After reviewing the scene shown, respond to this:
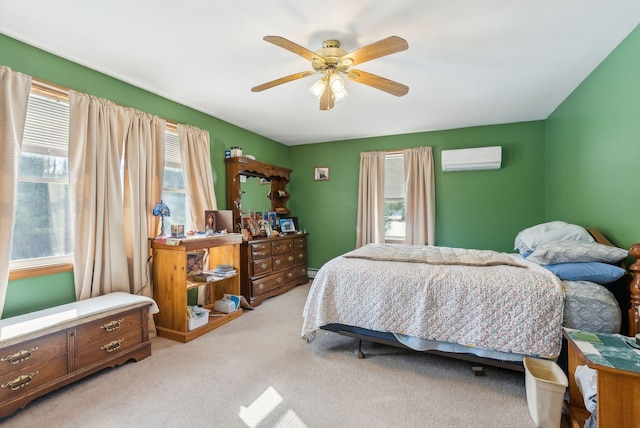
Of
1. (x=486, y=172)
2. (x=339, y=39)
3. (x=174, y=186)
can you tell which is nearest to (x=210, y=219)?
(x=174, y=186)

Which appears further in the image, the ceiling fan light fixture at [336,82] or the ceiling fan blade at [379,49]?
the ceiling fan light fixture at [336,82]

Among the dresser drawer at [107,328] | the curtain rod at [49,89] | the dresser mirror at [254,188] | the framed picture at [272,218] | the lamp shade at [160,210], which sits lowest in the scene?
the dresser drawer at [107,328]

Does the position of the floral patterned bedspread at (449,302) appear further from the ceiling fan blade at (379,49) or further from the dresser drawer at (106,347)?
the ceiling fan blade at (379,49)

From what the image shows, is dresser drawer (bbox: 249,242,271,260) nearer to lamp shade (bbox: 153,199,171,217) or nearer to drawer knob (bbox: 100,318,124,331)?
lamp shade (bbox: 153,199,171,217)

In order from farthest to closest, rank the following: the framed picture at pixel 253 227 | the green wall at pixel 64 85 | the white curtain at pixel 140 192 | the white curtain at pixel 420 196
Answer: the white curtain at pixel 420 196, the framed picture at pixel 253 227, the white curtain at pixel 140 192, the green wall at pixel 64 85

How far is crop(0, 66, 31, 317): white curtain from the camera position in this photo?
1977 millimetres

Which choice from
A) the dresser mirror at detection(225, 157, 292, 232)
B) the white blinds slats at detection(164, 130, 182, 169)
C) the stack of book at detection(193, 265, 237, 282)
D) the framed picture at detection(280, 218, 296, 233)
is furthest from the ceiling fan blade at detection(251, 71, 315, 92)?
the framed picture at detection(280, 218, 296, 233)

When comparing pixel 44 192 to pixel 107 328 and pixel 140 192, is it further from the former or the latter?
pixel 107 328

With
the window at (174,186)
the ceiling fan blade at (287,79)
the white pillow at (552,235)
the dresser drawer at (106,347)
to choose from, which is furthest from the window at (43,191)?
the white pillow at (552,235)

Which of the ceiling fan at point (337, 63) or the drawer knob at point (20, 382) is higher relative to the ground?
the ceiling fan at point (337, 63)

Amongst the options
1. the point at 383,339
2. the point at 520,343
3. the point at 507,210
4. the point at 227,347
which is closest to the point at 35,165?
the point at 227,347

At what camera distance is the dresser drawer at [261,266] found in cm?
382

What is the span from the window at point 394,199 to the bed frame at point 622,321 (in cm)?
245

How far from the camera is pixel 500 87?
2.92m
